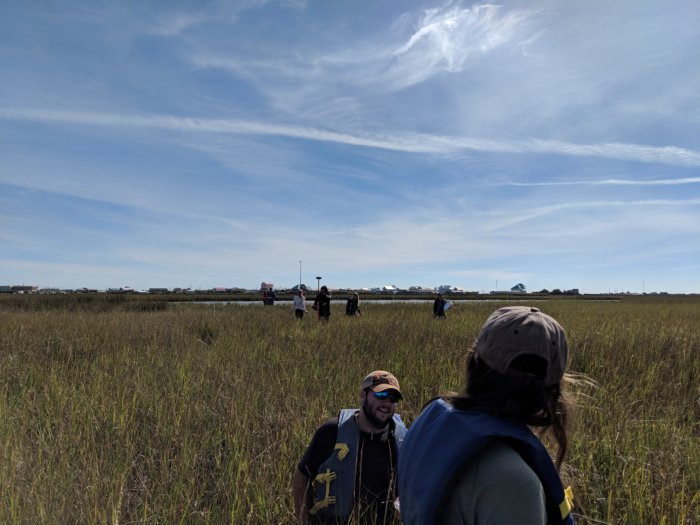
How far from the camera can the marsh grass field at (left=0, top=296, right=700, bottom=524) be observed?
2602 mm

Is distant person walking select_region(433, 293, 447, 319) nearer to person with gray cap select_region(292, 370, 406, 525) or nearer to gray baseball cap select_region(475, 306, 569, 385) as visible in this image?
person with gray cap select_region(292, 370, 406, 525)

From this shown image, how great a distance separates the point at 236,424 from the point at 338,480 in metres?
1.77

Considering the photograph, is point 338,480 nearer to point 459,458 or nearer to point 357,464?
point 357,464

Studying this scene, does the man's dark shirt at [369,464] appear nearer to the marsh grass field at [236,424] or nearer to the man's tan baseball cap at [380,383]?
the man's tan baseball cap at [380,383]

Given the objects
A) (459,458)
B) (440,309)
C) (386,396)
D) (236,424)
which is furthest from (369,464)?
(440,309)

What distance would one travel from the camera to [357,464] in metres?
2.43

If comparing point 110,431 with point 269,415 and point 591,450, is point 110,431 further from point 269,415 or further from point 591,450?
point 591,450

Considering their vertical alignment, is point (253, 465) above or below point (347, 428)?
below

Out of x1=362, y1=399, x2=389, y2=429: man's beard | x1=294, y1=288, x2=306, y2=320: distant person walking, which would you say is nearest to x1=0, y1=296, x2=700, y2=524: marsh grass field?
x1=362, y1=399, x2=389, y2=429: man's beard

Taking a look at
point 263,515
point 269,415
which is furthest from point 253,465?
point 269,415

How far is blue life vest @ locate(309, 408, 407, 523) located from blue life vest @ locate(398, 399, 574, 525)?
4.46 ft

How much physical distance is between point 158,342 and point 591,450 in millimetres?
7746

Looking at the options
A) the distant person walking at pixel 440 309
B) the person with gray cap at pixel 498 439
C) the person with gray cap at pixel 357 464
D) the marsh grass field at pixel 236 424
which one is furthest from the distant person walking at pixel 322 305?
the person with gray cap at pixel 498 439

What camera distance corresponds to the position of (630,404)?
443cm
